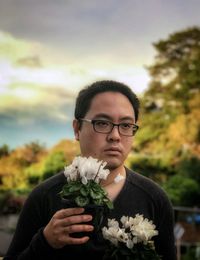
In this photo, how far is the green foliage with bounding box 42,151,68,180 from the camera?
21141mm

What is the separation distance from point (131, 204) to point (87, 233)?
343 mm

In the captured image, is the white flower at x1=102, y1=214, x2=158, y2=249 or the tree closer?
the white flower at x1=102, y1=214, x2=158, y2=249

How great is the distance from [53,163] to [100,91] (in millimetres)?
19976

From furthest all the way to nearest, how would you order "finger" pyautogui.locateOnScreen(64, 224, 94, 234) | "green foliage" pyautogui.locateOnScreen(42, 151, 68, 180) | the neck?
"green foliage" pyautogui.locateOnScreen(42, 151, 68, 180), the neck, "finger" pyautogui.locateOnScreen(64, 224, 94, 234)

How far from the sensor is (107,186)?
1.53m

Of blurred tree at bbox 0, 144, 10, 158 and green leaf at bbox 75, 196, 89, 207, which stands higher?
blurred tree at bbox 0, 144, 10, 158

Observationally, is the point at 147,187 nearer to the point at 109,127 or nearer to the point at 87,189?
the point at 109,127

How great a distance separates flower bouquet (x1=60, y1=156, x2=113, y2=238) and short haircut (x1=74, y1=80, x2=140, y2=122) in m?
0.35

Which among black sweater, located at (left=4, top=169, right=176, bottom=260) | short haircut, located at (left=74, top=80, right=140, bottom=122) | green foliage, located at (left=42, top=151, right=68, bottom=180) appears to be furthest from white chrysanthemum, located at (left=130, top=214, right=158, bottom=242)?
green foliage, located at (left=42, top=151, right=68, bottom=180)

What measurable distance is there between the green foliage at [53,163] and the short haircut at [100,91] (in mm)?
19589

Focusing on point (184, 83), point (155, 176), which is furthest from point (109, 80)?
point (184, 83)

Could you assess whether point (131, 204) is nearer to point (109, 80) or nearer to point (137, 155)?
point (109, 80)

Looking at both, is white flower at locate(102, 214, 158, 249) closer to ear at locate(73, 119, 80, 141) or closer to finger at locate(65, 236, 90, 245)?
finger at locate(65, 236, 90, 245)

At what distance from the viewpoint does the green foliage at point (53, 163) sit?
69.4 ft
